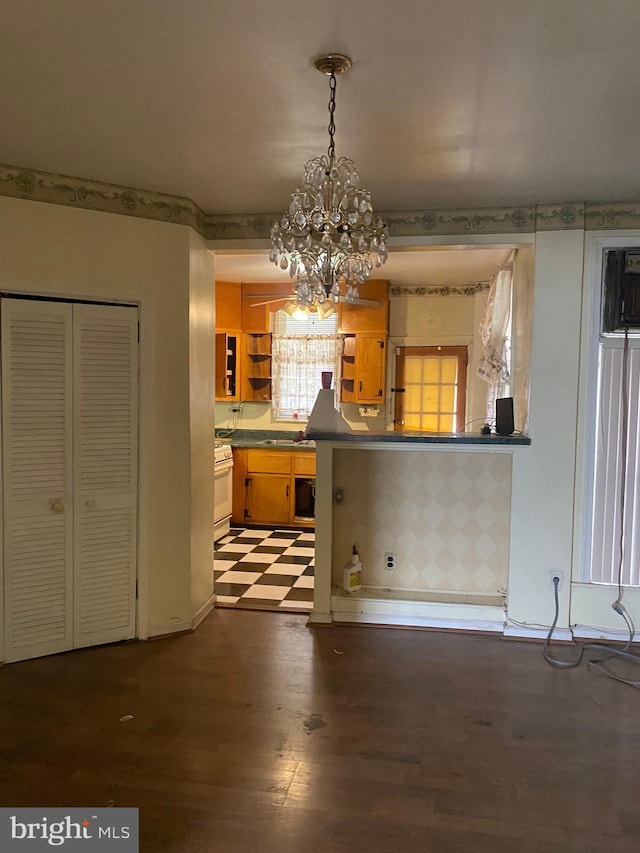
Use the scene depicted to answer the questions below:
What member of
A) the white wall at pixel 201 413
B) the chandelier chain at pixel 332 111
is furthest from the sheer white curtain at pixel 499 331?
the chandelier chain at pixel 332 111

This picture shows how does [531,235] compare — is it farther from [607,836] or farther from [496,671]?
[607,836]

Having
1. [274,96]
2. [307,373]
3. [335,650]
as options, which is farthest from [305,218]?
[307,373]

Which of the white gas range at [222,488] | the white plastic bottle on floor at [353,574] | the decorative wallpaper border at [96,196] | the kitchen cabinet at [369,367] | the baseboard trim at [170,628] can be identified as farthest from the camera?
the kitchen cabinet at [369,367]

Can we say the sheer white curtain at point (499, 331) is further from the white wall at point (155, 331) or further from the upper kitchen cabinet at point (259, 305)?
the upper kitchen cabinet at point (259, 305)

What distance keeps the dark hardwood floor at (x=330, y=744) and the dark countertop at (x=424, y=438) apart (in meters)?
1.21

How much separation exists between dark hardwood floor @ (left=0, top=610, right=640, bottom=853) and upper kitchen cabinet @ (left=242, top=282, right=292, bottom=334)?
372cm

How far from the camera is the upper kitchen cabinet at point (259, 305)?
20.8 ft

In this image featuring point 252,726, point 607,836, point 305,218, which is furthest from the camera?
point 252,726

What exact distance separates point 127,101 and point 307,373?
14.0 feet

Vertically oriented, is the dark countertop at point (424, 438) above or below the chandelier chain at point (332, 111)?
below

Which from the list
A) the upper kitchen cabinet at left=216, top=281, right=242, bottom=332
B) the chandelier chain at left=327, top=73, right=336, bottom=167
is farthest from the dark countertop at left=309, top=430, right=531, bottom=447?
the upper kitchen cabinet at left=216, top=281, right=242, bottom=332

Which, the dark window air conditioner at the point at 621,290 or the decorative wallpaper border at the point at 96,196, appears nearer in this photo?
the decorative wallpaper border at the point at 96,196

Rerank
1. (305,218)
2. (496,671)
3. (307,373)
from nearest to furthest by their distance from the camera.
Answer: (305,218), (496,671), (307,373)

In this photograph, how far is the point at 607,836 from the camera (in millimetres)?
1991
